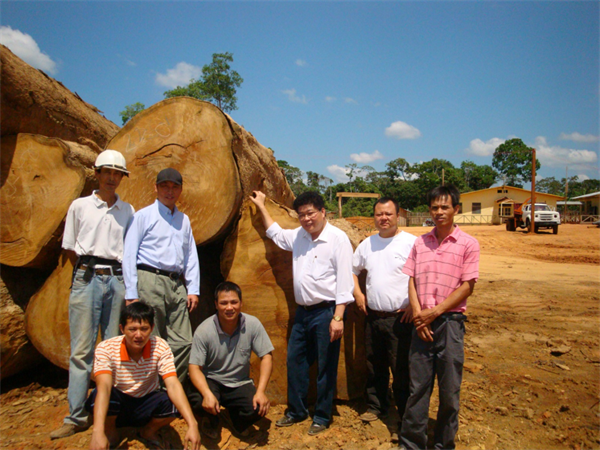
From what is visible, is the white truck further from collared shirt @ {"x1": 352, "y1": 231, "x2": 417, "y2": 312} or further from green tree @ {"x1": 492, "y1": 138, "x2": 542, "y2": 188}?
green tree @ {"x1": 492, "y1": 138, "x2": 542, "y2": 188}

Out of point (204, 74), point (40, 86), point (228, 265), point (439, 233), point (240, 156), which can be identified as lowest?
point (228, 265)

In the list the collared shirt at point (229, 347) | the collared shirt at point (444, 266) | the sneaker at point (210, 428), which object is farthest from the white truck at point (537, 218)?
the sneaker at point (210, 428)

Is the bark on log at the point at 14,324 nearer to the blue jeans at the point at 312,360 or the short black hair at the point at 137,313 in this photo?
the short black hair at the point at 137,313

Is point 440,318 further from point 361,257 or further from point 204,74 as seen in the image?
point 204,74

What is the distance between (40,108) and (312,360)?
325cm

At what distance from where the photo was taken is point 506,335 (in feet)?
14.6

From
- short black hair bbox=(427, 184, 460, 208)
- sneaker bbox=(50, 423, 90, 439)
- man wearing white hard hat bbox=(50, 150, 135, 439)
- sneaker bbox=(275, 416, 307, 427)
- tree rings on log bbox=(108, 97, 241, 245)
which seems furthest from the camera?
tree rings on log bbox=(108, 97, 241, 245)

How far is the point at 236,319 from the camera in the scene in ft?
8.63

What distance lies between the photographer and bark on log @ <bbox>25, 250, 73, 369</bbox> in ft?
9.91

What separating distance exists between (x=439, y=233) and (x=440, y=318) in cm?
51

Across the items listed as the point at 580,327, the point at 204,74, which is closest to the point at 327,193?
the point at 204,74

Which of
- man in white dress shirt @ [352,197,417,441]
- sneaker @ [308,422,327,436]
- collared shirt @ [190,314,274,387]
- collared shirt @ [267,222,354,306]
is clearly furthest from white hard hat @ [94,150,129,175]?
sneaker @ [308,422,327,436]

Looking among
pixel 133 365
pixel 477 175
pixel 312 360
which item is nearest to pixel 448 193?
pixel 312 360

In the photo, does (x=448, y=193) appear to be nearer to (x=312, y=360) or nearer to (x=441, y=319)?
→ (x=441, y=319)
